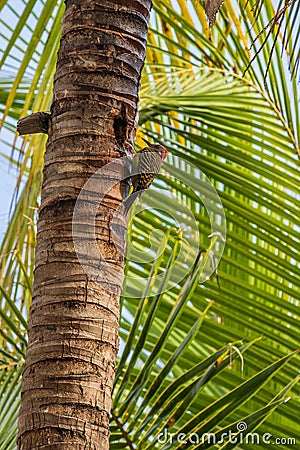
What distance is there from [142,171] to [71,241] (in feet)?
0.53

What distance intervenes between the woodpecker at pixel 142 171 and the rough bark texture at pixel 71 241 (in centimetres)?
4

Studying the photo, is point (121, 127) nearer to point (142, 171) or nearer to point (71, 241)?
point (142, 171)

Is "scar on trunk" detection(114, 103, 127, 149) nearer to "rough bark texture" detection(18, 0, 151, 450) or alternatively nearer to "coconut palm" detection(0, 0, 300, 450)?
"rough bark texture" detection(18, 0, 151, 450)

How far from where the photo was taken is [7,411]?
4.91ft

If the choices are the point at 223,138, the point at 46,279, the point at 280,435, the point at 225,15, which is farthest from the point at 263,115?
the point at 46,279

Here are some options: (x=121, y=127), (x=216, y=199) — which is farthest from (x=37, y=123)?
(x=216, y=199)

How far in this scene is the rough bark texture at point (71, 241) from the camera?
2.92ft

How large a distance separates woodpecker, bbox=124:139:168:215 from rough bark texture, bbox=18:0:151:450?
0.04 meters

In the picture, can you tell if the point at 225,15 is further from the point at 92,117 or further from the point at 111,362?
the point at 111,362

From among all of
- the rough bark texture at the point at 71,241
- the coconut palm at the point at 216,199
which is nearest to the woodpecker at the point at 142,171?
the rough bark texture at the point at 71,241

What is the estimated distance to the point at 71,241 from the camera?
958 mm

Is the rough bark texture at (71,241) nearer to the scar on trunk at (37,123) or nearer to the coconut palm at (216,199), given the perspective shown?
the scar on trunk at (37,123)

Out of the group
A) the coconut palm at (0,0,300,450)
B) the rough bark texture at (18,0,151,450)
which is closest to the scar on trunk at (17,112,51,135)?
the rough bark texture at (18,0,151,450)

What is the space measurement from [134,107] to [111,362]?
34 centimetres
